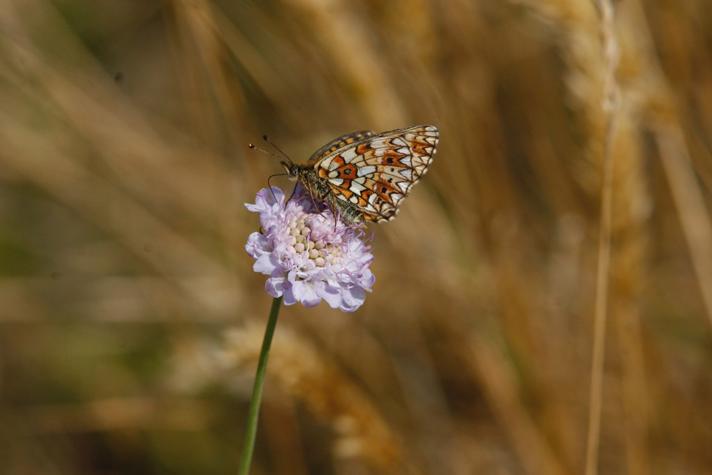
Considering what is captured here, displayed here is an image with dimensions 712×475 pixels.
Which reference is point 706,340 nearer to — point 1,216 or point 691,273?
point 691,273

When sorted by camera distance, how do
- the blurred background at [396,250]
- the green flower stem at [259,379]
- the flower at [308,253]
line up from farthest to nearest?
1. the blurred background at [396,250]
2. the flower at [308,253]
3. the green flower stem at [259,379]

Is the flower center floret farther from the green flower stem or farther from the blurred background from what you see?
the blurred background

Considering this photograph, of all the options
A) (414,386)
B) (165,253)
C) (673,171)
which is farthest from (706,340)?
(165,253)

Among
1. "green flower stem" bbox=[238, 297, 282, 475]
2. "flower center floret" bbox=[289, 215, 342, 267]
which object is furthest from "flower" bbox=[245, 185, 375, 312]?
"green flower stem" bbox=[238, 297, 282, 475]

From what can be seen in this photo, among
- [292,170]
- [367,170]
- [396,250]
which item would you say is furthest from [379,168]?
[396,250]

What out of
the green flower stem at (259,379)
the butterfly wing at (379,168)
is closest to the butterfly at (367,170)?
the butterfly wing at (379,168)

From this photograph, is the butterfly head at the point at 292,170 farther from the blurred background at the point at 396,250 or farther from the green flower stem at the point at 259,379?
the blurred background at the point at 396,250
